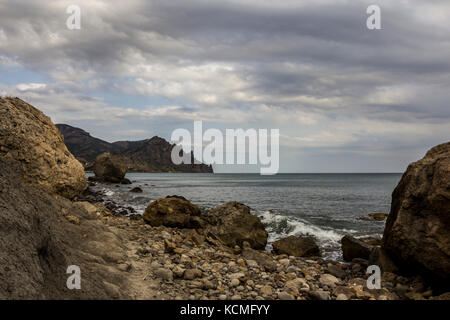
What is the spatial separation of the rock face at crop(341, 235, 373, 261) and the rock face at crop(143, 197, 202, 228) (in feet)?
25.0

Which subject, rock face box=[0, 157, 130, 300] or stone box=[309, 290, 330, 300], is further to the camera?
stone box=[309, 290, 330, 300]

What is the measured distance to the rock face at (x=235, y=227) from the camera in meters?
14.0

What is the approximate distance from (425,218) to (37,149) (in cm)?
1267

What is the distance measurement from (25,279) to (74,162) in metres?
7.62

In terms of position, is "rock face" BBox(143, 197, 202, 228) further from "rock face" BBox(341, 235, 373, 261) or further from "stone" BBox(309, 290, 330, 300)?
"stone" BBox(309, 290, 330, 300)

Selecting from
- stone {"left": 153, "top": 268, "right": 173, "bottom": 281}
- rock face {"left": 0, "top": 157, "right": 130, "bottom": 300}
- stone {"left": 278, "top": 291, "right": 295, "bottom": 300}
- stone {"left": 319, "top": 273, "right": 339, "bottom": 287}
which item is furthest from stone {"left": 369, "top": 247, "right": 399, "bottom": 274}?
rock face {"left": 0, "top": 157, "right": 130, "bottom": 300}

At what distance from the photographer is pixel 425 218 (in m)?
8.43

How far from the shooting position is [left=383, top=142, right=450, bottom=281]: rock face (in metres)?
7.90

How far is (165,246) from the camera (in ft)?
31.1

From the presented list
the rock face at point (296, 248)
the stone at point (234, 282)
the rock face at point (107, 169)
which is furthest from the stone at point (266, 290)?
the rock face at point (107, 169)

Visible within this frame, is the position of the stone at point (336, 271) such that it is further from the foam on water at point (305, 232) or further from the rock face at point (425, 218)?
the foam on water at point (305, 232)

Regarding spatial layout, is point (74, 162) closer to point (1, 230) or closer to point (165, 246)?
point (165, 246)

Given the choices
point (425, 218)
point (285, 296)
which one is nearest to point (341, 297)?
point (285, 296)
